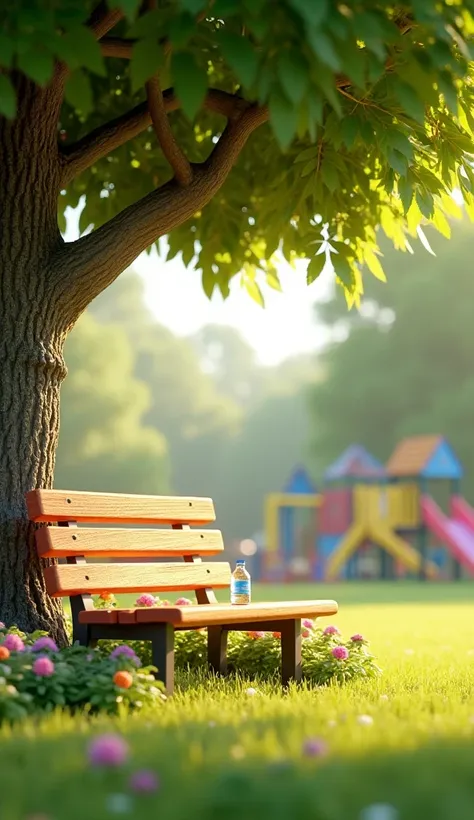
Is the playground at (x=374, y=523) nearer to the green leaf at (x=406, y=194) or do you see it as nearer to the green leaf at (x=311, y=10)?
the green leaf at (x=406, y=194)

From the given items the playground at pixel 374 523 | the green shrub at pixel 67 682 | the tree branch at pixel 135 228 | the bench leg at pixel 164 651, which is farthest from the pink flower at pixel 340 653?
the playground at pixel 374 523

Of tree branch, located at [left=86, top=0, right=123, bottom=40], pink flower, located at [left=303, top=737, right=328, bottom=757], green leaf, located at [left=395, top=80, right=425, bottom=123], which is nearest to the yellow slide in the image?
tree branch, located at [left=86, top=0, right=123, bottom=40]

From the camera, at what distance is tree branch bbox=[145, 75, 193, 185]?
5414 mm

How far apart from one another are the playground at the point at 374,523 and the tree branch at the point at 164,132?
65.2 feet

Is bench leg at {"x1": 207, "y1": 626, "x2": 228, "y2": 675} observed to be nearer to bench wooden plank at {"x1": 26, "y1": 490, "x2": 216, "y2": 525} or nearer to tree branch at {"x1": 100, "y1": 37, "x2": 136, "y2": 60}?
bench wooden plank at {"x1": 26, "y1": 490, "x2": 216, "y2": 525}

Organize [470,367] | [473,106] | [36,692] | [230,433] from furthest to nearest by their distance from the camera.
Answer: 1. [230,433]
2. [470,367]
3. [473,106]
4. [36,692]

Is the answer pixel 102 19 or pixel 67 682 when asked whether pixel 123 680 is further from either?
pixel 102 19

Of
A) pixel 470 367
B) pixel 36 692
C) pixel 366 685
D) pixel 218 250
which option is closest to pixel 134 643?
pixel 366 685

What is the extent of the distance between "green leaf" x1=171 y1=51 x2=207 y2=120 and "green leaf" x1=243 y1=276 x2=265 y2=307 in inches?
150

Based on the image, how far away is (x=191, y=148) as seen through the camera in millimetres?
7551

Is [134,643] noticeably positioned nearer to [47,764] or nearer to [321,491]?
[47,764]

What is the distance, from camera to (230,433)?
5069 centimetres

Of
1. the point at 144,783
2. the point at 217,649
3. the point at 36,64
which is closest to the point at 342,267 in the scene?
the point at 217,649

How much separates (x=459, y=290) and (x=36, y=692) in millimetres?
32348
